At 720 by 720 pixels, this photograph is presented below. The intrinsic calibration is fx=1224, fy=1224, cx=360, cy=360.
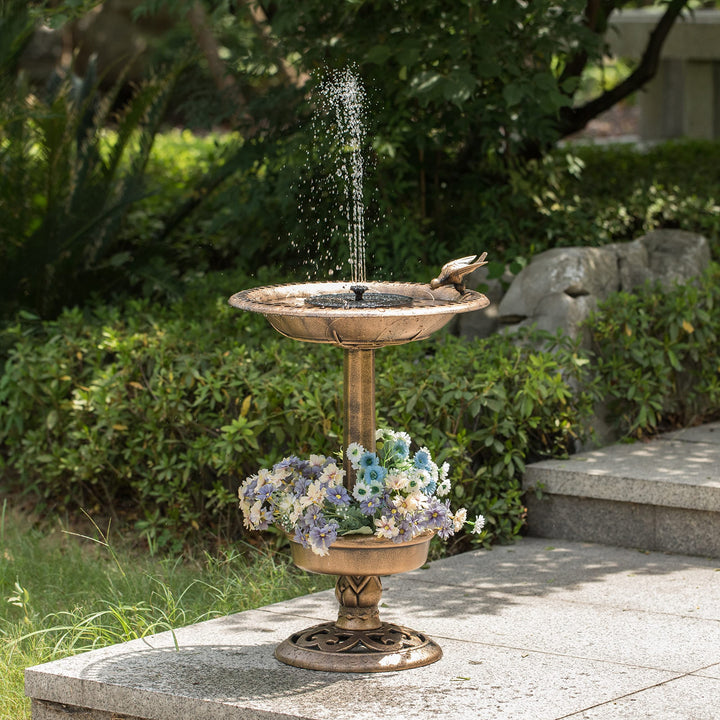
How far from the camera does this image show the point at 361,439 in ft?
11.7

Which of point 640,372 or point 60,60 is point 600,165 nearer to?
point 640,372

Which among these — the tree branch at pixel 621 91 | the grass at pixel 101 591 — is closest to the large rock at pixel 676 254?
the tree branch at pixel 621 91

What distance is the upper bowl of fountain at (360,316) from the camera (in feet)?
10.9

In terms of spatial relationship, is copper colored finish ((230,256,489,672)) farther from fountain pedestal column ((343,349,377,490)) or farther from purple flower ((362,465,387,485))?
purple flower ((362,465,387,485))

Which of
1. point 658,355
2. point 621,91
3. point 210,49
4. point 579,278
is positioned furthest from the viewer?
point 210,49

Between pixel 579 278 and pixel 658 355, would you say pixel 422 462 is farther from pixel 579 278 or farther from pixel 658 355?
pixel 579 278

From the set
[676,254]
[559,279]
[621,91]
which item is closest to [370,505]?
[559,279]

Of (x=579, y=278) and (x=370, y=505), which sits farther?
(x=579, y=278)

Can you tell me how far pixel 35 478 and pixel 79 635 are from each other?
2374mm

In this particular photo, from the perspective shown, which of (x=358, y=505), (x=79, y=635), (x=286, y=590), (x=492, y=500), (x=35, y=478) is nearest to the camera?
(x=358, y=505)

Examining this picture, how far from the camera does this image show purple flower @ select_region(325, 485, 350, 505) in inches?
136

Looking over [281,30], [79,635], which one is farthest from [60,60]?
[79,635]

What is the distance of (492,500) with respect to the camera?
5.04 metres

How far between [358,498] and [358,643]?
0.47 metres
